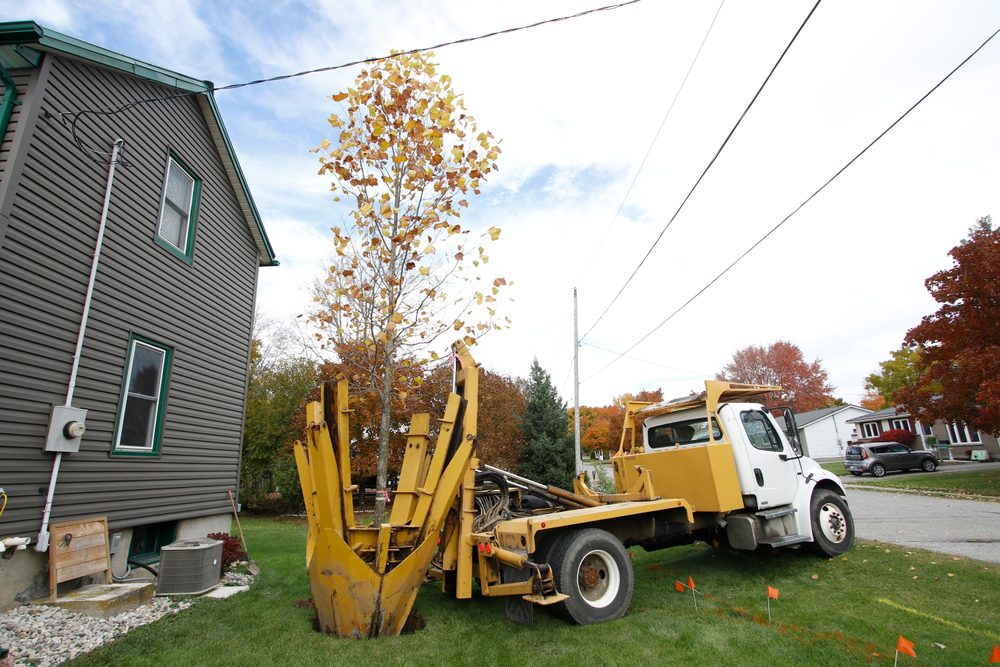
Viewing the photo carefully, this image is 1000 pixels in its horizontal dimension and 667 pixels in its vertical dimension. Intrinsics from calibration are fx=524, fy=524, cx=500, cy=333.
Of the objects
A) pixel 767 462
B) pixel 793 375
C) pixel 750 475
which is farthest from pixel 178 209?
pixel 793 375

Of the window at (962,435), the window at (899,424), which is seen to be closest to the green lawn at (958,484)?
the window at (962,435)

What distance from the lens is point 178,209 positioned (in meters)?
8.77

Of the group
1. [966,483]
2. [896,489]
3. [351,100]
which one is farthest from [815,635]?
[966,483]

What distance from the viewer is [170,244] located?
836cm

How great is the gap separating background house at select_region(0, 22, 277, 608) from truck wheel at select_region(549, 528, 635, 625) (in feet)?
18.4

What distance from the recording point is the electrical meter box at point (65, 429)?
5992 millimetres

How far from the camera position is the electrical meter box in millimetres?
5992

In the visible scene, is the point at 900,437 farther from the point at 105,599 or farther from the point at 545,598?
the point at 105,599

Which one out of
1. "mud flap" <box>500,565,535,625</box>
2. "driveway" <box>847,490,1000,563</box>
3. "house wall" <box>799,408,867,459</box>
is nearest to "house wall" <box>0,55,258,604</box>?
"mud flap" <box>500,565,535,625</box>

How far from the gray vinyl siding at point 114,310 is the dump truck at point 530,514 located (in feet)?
10.1

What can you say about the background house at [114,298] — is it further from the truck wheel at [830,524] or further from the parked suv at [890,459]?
the parked suv at [890,459]

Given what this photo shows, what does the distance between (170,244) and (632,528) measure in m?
8.05

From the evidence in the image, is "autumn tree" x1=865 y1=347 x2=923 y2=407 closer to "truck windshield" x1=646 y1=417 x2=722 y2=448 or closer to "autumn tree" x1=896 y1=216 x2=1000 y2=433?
"autumn tree" x1=896 y1=216 x2=1000 y2=433

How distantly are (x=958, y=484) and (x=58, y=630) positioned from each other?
74.5 ft
